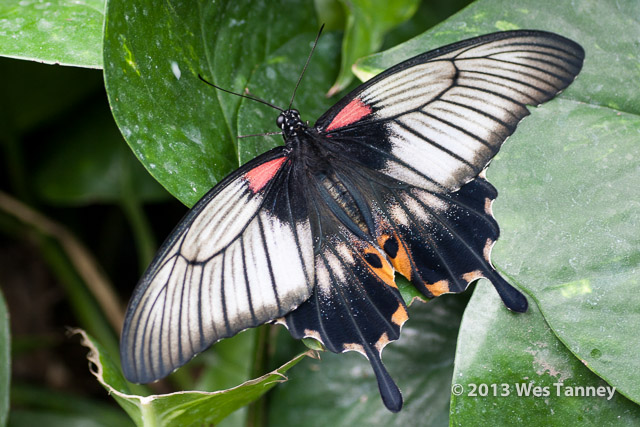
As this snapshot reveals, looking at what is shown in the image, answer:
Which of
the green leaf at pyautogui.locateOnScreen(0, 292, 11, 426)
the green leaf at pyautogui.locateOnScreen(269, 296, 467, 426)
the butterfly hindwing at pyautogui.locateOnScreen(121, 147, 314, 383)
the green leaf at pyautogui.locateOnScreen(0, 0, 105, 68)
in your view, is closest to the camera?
the butterfly hindwing at pyautogui.locateOnScreen(121, 147, 314, 383)

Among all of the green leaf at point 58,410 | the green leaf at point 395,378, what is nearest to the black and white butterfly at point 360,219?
the green leaf at point 395,378

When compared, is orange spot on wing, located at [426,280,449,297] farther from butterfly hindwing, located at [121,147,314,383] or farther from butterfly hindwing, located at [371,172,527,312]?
butterfly hindwing, located at [121,147,314,383]

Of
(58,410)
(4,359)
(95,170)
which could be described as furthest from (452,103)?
(58,410)

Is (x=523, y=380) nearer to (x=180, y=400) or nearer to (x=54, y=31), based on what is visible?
(x=180, y=400)

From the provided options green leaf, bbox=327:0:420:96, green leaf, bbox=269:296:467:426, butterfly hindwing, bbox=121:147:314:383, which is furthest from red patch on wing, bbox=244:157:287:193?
green leaf, bbox=269:296:467:426

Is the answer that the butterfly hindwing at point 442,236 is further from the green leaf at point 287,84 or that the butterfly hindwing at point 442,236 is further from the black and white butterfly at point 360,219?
the green leaf at point 287,84

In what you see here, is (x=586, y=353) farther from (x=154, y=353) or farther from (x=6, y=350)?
(x=6, y=350)
